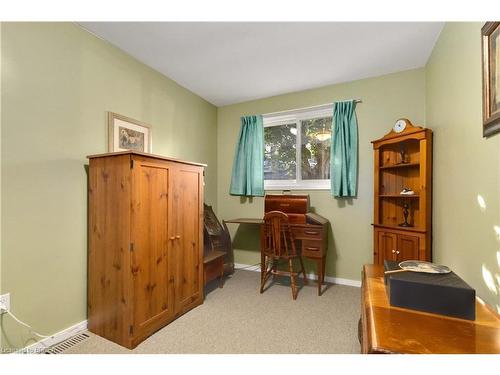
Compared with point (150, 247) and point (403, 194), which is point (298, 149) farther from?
point (150, 247)

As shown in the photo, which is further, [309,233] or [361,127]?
[361,127]

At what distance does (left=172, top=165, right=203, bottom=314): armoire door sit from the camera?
2.18 m

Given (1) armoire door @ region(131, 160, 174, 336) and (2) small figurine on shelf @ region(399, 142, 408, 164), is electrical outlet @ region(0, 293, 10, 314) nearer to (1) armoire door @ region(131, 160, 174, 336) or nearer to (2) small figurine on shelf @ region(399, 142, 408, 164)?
(1) armoire door @ region(131, 160, 174, 336)

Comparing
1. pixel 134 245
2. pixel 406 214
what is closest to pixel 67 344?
pixel 134 245

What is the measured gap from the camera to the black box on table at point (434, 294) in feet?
3.03

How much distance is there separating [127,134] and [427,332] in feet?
8.55

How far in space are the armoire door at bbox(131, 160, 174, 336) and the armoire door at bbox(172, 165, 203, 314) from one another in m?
0.10

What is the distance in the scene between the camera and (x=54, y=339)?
5.76 feet

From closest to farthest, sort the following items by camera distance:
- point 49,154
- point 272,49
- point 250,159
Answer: point 49,154
point 272,49
point 250,159

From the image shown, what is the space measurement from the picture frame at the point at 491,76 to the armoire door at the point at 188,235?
2.14 meters

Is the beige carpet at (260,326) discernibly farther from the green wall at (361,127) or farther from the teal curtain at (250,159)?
the teal curtain at (250,159)
